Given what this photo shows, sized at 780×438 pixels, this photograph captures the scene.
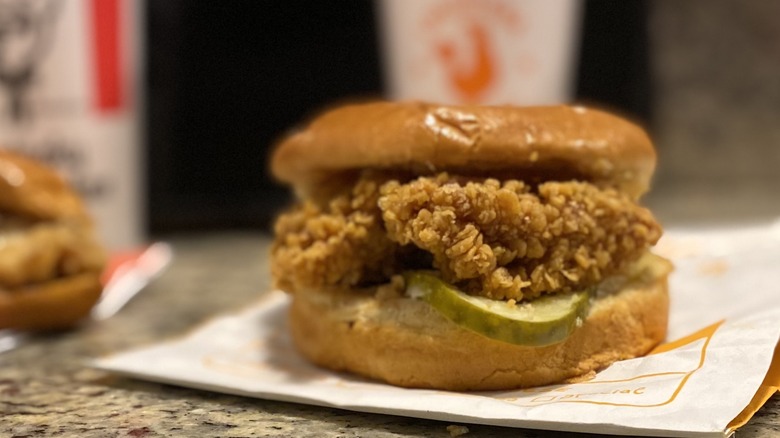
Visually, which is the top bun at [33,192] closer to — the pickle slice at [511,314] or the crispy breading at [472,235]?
the crispy breading at [472,235]

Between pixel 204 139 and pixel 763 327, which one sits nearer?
pixel 763 327

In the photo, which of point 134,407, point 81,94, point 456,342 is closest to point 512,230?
point 456,342

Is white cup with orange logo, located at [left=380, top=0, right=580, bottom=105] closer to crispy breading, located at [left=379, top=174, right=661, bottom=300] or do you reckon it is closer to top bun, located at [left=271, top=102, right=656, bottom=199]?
top bun, located at [left=271, top=102, right=656, bottom=199]

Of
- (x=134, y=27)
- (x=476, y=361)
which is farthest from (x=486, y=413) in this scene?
(x=134, y=27)

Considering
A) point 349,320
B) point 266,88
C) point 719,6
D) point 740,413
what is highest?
point 719,6

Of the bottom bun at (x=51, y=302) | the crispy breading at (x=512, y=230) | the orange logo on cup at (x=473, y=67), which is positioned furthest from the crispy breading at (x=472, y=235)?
the orange logo on cup at (x=473, y=67)

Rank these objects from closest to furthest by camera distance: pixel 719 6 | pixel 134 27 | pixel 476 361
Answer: pixel 476 361 → pixel 134 27 → pixel 719 6

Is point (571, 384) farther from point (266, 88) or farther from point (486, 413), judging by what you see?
point (266, 88)

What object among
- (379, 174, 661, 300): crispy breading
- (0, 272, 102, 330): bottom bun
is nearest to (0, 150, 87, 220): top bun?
(0, 272, 102, 330): bottom bun
